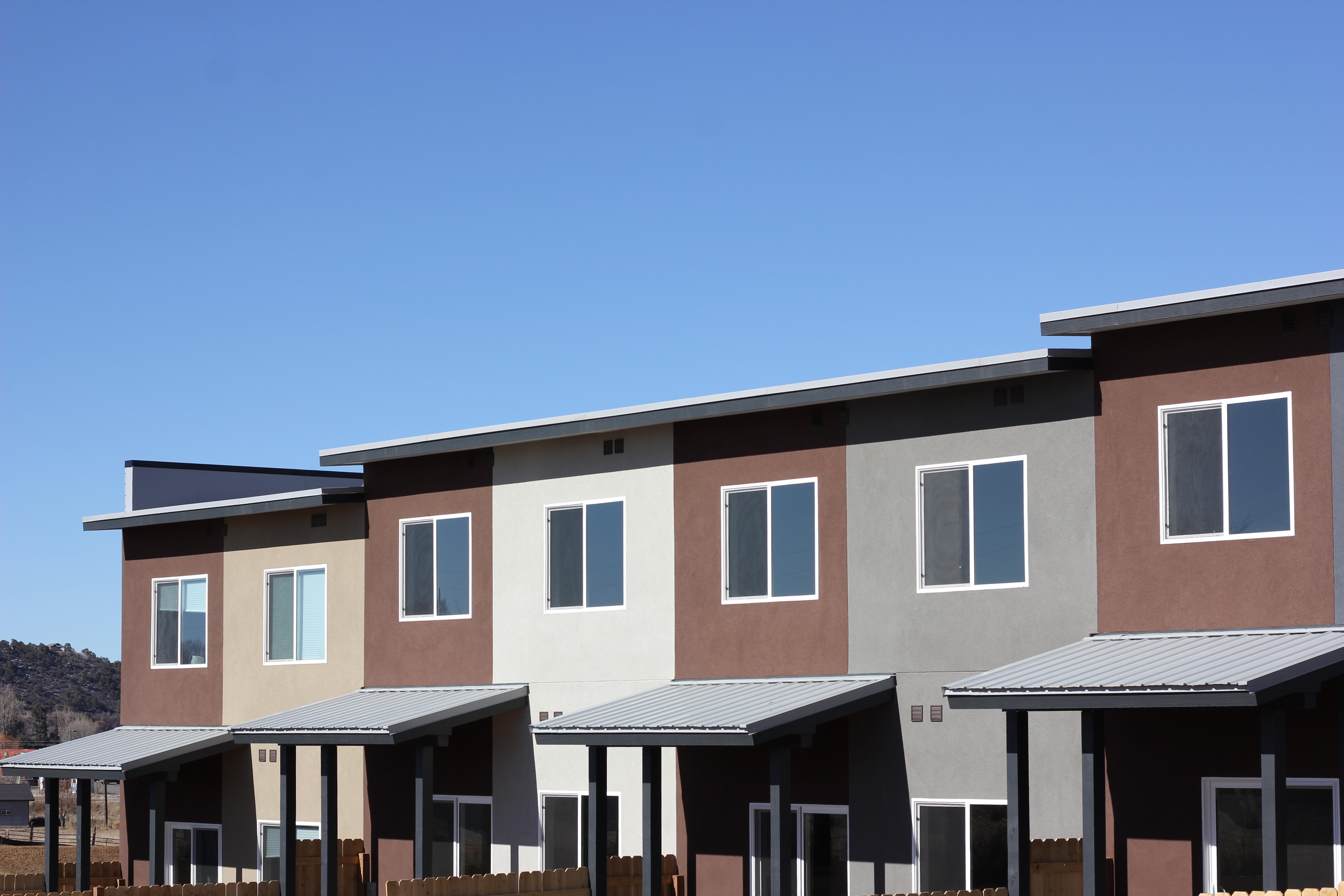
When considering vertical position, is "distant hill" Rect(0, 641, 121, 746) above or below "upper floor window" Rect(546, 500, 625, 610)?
below

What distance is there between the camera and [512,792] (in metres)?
24.2

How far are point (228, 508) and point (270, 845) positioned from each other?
5.71 metres

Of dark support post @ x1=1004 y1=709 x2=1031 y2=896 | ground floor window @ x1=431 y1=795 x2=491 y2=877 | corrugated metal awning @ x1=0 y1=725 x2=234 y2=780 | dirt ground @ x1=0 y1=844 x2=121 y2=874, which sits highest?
dark support post @ x1=1004 y1=709 x2=1031 y2=896

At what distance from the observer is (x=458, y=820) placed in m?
24.9

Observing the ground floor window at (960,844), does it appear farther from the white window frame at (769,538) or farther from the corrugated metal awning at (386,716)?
the corrugated metal awning at (386,716)

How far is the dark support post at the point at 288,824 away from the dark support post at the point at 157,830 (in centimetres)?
331

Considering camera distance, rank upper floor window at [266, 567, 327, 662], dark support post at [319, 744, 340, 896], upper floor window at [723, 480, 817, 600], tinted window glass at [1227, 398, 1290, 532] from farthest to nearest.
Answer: upper floor window at [266, 567, 327, 662], dark support post at [319, 744, 340, 896], upper floor window at [723, 480, 817, 600], tinted window glass at [1227, 398, 1290, 532]

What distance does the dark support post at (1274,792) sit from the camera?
1505 cm

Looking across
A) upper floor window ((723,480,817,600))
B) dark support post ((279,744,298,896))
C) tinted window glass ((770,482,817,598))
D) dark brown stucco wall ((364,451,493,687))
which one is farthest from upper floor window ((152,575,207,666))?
tinted window glass ((770,482,817,598))

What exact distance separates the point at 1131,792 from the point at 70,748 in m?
19.7

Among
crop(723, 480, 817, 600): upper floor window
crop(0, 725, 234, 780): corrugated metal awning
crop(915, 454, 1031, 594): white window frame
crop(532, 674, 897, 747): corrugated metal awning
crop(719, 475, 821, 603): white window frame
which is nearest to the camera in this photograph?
crop(532, 674, 897, 747): corrugated metal awning

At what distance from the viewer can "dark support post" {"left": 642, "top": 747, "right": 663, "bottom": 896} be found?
66.4 ft

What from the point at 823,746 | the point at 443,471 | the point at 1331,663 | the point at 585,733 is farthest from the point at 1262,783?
the point at 443,471

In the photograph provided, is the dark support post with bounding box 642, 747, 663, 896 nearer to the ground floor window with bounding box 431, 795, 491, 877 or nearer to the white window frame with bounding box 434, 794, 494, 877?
the white window frame with bounding box 434, 794, 494, 877
